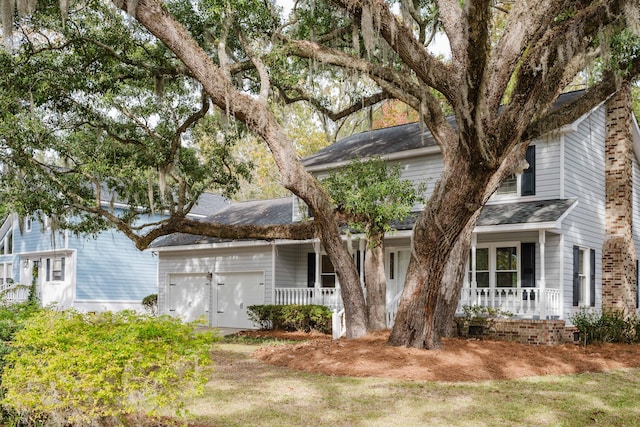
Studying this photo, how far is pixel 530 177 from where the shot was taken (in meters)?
16.5

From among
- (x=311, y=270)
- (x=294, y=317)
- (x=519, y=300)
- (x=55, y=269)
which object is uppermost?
(x=311, y=270)

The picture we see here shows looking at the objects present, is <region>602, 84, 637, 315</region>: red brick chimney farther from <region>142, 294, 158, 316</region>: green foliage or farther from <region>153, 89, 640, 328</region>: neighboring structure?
<region>142, 294, 158, 316</region>: green foliage

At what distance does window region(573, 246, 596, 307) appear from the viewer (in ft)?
54.3

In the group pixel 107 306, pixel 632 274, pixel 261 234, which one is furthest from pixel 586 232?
pixel 107 306

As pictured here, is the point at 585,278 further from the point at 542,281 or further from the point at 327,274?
the point at 327,274

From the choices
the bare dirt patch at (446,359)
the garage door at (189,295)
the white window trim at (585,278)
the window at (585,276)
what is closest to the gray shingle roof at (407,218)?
the garage door at (189,295)

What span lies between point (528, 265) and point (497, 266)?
97cm

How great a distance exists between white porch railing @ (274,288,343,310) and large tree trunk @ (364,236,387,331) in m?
3.71

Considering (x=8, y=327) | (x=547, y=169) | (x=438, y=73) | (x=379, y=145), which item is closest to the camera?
(x=8, y=327)

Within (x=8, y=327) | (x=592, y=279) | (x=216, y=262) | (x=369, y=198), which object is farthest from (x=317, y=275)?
(x=8, y=327)

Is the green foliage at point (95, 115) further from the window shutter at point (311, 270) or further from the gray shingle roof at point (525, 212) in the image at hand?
the gray shingle roof at point (525, 212)

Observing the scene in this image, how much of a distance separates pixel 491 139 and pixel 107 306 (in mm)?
21078

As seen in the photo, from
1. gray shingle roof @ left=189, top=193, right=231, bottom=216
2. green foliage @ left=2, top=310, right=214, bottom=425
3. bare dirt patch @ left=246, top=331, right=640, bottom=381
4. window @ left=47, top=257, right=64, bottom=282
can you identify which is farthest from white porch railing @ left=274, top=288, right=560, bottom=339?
window @ left=47, top=257, right=64, bottom=282

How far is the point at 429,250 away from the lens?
10.8m
